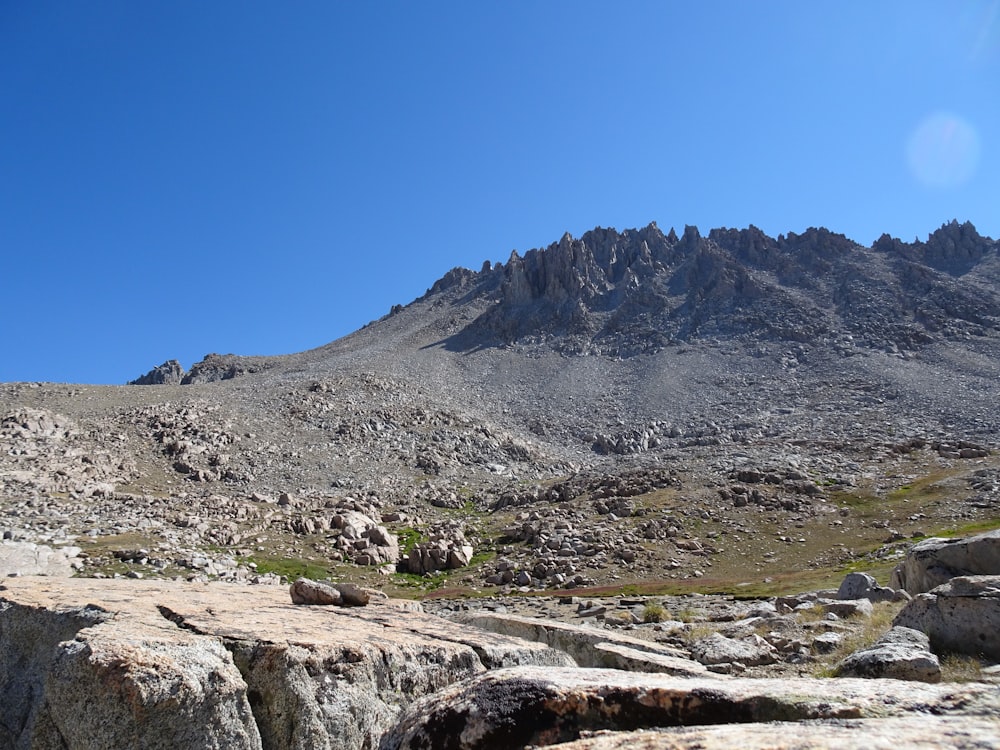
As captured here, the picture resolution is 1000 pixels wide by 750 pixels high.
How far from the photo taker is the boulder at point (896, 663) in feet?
23.2

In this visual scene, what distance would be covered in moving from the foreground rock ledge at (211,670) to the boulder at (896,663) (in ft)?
11.3

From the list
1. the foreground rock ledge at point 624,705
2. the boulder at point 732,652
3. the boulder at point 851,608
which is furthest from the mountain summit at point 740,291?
the foreground rock ledge at point 624,705

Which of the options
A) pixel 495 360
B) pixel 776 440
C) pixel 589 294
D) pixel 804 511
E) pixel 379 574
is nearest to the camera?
pixel 379 574

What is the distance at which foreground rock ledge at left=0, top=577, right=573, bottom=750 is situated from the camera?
4.51m

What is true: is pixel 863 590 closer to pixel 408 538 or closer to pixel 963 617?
pixel 963 617

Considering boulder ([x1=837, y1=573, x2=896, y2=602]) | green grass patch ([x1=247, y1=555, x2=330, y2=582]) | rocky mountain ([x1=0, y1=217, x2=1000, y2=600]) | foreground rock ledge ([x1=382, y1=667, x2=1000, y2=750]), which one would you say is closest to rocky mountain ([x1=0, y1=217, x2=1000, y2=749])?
foreground rock ledge ([x1=382, y1=667, x2=1000, y2=750])

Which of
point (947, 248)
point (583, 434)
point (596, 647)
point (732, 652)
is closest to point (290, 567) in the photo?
point (732, 652)

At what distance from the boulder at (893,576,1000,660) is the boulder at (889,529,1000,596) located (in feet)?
14.9

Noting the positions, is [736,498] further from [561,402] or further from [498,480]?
[561,402]

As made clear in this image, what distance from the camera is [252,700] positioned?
195 inches

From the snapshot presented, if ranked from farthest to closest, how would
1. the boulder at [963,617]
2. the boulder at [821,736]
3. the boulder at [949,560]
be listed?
1. the boulder at [949,560]
2. the boulder at [963,617]
3. the boulder at [821,736]

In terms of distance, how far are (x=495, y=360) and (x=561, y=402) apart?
20703 mm

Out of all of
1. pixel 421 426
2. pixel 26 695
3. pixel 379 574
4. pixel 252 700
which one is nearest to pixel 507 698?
pixel 252 700

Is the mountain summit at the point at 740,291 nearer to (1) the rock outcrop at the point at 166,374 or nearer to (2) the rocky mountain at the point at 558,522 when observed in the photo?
(2) the rocky mountain at the point at 558,522
